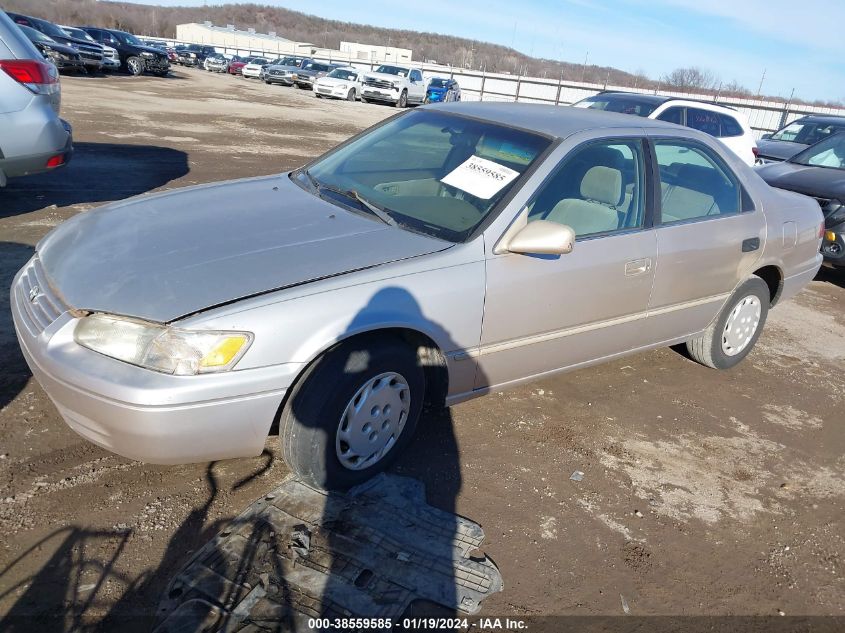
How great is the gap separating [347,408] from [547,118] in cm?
208

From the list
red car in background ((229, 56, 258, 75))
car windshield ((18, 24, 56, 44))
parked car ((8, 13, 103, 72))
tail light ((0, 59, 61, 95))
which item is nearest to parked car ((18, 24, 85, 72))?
car windshield ((18, 24, 56, 44))

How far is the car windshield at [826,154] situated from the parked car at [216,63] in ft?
137

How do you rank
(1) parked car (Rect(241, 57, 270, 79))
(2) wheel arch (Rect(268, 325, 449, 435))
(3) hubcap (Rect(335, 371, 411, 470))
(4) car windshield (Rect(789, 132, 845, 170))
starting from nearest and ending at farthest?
(2) wheel arch (Rect(268, 325, 449, 435)) < (3) hubcap (Rect(335, 371, 411, 470)) < (4) car windshield (Rect(789, 132, 845, 170)) < (1) parked car (Rect(241, 57, 270, 79))

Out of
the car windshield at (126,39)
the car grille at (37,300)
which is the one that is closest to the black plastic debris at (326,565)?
the car grille at (37,300)

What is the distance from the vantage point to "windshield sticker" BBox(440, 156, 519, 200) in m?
3.38

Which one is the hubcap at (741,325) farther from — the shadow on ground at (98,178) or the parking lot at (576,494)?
the shadow on ground at (98,178)

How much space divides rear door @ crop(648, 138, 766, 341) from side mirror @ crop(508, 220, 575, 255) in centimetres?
101

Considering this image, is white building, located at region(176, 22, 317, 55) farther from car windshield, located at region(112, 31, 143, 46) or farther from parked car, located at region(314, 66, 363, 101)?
car windshield, located at region(112, 31, 143, 46)

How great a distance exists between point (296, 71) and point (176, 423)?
35472 mm

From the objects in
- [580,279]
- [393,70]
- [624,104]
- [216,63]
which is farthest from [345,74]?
[580,279]

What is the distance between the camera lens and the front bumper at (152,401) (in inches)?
95.0

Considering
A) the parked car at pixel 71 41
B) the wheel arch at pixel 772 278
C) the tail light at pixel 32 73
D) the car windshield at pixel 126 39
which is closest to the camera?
the wheel arch at pixel 772 278

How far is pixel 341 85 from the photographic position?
3050cm

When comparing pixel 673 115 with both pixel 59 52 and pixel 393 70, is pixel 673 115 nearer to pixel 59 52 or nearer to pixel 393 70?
pixel 59 52
